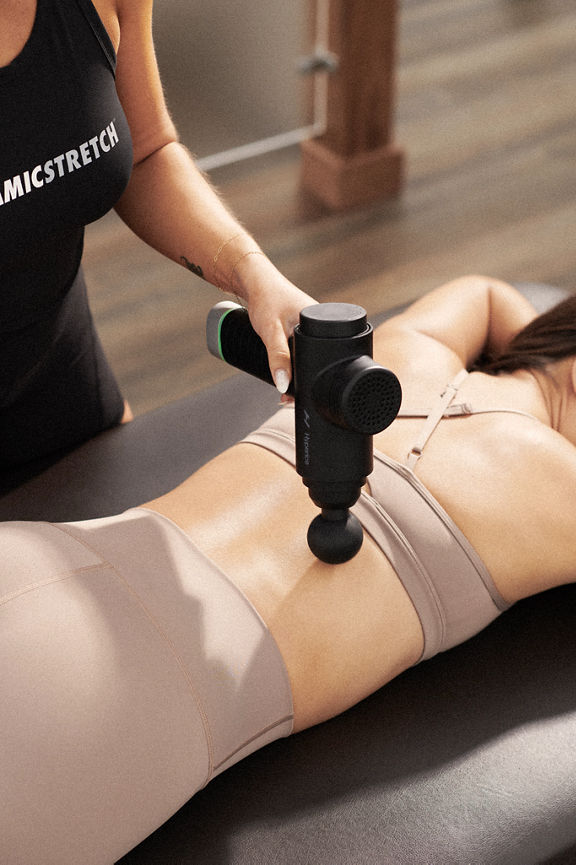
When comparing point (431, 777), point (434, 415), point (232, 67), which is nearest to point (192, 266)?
point (434, 415)

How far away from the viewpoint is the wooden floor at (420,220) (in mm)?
2635

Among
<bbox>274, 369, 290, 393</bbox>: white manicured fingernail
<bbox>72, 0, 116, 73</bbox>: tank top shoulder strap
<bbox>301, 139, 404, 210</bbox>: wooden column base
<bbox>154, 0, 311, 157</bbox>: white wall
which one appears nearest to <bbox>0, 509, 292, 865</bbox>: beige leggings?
<bbox>274, 369, 290, 393</bbox>: white manicured fingernail

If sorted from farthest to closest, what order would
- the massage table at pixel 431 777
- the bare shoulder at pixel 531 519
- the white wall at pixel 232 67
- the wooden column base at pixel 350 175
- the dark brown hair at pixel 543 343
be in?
the wooden column base at pixel 350 175 → the white wall at pixel 232 67 → the dark brown hair at pixel 543 343 → the bare shoulder at pixel 531 519 → the massage table at pixel 431 777

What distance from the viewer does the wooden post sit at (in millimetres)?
2861

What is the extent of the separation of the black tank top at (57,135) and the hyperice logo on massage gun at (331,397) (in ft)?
0.72

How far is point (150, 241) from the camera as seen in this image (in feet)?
4.43

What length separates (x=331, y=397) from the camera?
3.17ft

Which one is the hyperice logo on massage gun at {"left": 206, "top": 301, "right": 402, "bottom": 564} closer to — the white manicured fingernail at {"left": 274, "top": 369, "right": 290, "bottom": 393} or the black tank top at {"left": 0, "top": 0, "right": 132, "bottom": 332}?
the white manicured fingernail at {"left": 274, "top": 369, "right": 290, "bottom": 393}

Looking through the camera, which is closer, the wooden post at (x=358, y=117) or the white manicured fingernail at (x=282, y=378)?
the white manicured fingernail at (x=282, y=378)

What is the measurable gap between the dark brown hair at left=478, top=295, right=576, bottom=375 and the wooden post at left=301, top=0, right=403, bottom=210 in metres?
1.76

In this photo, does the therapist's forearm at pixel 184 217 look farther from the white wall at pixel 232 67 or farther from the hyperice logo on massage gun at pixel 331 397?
the white wall at pixel 232 67

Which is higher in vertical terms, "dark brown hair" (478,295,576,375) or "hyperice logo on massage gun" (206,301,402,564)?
"hyperice logo on massage gun" (206,301,402,564)

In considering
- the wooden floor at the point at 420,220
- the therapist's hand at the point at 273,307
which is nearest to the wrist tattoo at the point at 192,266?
the therapist's hand at the point at 273,307

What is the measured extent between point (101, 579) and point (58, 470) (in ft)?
1.75
